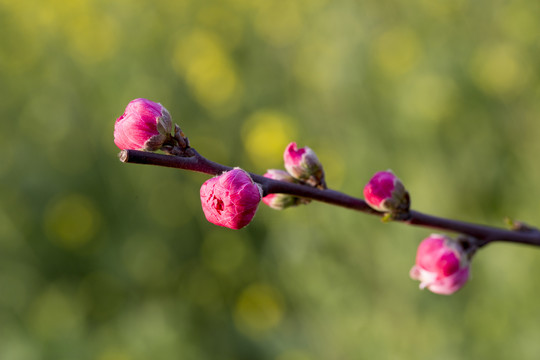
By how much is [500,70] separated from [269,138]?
62.1 inches

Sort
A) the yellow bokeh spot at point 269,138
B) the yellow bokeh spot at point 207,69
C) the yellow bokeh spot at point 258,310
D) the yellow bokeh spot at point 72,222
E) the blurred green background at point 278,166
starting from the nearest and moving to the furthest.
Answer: the blurred green background at point 278,166
the yellow bokeh spot at point 258,310
the yellow bokeh spot at point 269,138
the yellow bokeh spot at point 72,222
the yellow bokeh spot at point 207,69

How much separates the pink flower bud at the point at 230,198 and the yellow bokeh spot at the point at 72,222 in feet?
11.0

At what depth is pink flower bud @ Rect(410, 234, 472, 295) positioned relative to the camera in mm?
1288

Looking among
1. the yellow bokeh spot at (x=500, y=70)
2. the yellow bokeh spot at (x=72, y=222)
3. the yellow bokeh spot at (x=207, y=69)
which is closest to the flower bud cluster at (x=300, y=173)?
the yellow bokeh spot at (x=500, y=70)

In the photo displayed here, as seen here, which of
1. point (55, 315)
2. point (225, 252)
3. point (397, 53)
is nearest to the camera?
point (55, 315)

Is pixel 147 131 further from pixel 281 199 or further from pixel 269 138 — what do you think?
pixel 269 138

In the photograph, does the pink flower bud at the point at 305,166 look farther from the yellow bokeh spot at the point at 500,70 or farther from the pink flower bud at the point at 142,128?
the yellow bokeh spot at the point at 500,70

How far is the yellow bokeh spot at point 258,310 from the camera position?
3.39 metres

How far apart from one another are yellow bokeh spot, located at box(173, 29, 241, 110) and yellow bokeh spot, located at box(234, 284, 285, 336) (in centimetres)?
163

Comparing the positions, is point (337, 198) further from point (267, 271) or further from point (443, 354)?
point (267, 271)

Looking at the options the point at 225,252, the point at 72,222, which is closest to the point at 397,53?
the point at 225,252

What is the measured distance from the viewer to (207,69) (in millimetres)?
4660

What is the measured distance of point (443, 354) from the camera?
8.88 ft

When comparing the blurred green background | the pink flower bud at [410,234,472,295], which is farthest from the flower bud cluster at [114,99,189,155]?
the blurred green background
